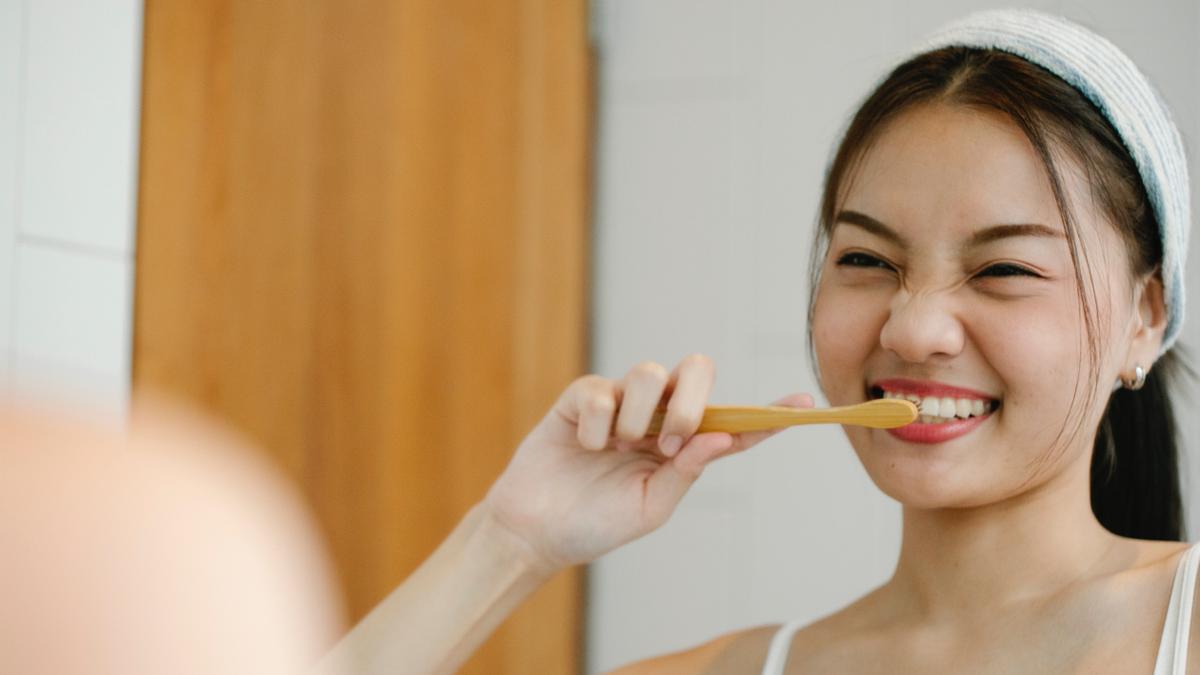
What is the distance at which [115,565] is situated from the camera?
350 millimetres

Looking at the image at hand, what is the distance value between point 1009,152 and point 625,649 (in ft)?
3.77

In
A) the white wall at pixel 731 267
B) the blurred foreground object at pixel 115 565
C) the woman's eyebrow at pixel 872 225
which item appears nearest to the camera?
the blurred foreground object at pixel 115 565

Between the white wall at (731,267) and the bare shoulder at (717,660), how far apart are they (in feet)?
2.44

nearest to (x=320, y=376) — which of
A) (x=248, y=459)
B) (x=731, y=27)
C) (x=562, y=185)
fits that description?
(x=248, y=459)

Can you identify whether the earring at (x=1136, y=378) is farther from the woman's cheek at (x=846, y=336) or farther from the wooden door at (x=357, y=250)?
the wooden door at (x=357, y=250)

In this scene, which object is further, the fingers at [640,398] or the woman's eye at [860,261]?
the woman's eye at [860,261]

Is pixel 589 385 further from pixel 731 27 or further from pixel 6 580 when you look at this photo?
pixel 731 27

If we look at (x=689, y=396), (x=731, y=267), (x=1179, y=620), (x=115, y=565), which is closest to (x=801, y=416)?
(x=689, y=396)

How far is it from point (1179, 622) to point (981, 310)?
0.70ft

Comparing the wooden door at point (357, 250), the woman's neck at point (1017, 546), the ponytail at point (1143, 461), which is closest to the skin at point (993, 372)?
the woman's neck at point (1017, 546)

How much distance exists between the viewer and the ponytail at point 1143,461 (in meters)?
0.92

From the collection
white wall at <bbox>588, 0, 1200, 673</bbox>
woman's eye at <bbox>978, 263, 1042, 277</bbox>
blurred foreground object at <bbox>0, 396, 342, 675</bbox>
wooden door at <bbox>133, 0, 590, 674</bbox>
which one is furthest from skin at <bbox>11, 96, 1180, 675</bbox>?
white wall at <bbox>588, 0, 1200, 673</bbox>

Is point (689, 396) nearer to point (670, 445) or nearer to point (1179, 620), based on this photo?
point (670, 445)

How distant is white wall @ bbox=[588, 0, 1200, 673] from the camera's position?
66.2 inches
